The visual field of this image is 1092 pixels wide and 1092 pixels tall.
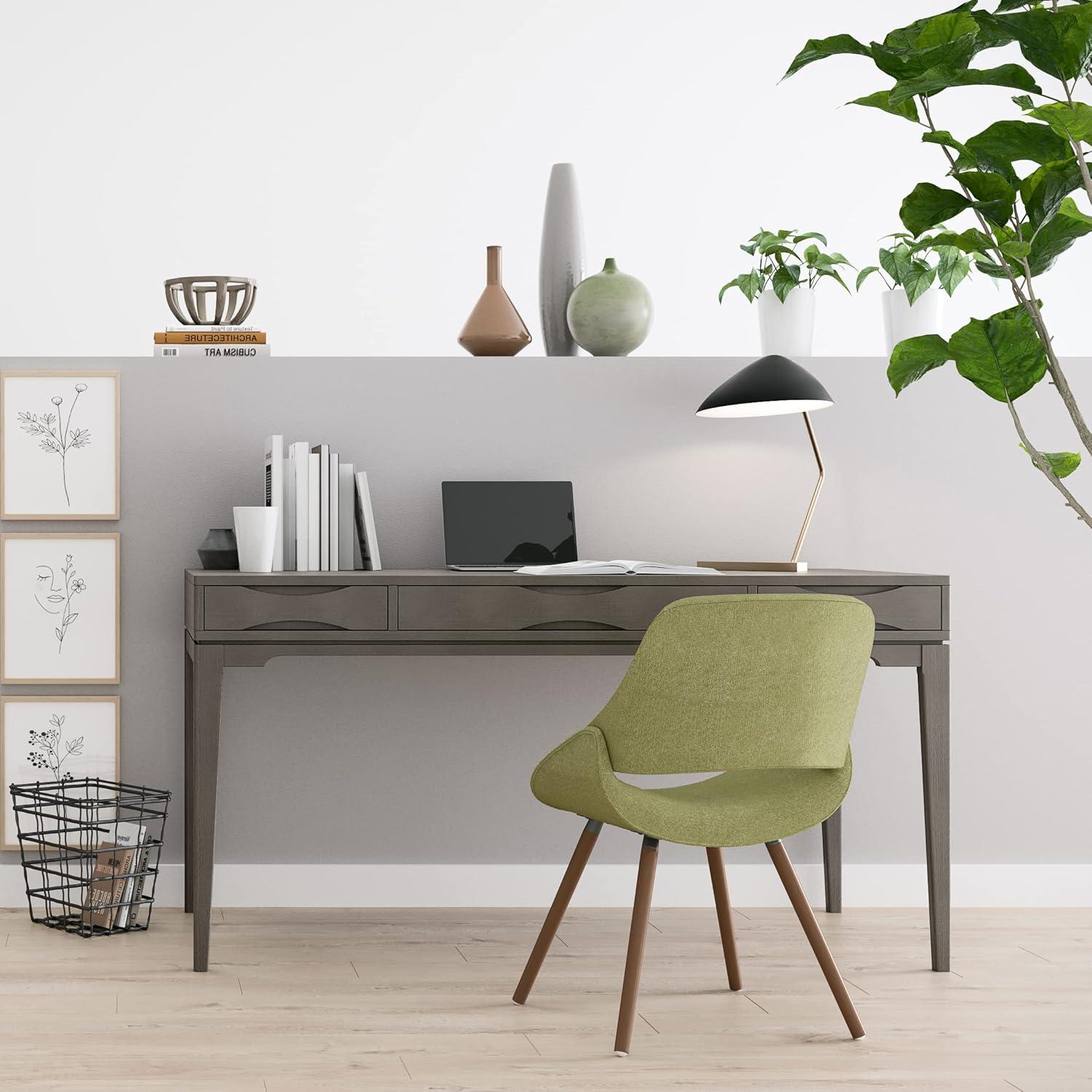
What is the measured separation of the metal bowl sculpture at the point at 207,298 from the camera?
3.14 meters

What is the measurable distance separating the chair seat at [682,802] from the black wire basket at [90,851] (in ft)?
3.77

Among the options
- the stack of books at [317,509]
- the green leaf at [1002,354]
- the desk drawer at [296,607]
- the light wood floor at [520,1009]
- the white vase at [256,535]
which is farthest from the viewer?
the stack of books at [317,509]

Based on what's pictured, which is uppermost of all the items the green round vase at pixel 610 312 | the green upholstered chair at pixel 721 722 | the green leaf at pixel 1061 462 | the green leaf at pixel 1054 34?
the green round vase at pixel 610 312

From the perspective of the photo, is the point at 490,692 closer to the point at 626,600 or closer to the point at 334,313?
the point at 626,600

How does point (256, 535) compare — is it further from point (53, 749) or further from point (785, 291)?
point (785, 291)

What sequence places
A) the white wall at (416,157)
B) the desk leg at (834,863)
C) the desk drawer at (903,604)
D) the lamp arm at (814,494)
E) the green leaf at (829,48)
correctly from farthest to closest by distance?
the white wall at (416,157) < the desk leg at (834,863) < the lamp arm at (814,494) < the desk drawer at (903,604) < the green leaf at (829,48)

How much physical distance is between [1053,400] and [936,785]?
44.9 inches

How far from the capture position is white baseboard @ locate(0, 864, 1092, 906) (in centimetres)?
307

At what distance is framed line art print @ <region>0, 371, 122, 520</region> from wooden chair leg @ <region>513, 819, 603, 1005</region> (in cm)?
147

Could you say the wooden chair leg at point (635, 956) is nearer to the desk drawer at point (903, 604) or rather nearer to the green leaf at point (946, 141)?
the desk drawer at point (903, 604)

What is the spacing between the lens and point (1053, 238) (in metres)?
1.24

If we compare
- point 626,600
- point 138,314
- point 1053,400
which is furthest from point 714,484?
point 138,314

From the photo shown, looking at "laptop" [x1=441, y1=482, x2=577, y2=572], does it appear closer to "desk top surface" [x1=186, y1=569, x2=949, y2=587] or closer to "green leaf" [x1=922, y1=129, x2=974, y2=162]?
"desk top surface" [x1=186, y1=569, x2=949, y2=587]

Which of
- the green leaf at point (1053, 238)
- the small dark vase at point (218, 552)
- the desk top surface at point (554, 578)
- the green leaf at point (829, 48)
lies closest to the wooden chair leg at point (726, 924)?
the desk top surface at point (554, 578)
